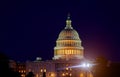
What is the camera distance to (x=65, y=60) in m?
160

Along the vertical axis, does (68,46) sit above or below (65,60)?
above

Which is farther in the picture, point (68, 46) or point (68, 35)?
point (68, 35)

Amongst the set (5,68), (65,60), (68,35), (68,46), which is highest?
(68,35)

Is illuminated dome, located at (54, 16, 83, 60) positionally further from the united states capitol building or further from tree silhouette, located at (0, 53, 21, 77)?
tree silhouette, located at (0, 53, 21, 77)

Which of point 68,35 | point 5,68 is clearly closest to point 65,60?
point 68,35

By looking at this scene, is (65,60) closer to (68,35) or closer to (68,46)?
(68,46)

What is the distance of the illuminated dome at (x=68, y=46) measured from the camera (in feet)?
549

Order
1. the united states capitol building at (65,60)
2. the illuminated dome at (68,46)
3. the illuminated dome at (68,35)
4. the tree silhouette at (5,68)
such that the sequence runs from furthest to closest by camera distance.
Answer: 1. the illuminated dome at (68,35)
2. the illuminated dome at (68,46)
3. the united states capitol building at (65,60)
4. the tree silhouette at (5,68)

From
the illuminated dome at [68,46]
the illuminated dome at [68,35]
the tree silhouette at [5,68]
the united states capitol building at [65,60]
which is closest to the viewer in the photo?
the tree silhouette at [5,68]

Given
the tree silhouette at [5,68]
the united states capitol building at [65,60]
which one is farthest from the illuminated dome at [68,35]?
the tree silhouette at [5,68]

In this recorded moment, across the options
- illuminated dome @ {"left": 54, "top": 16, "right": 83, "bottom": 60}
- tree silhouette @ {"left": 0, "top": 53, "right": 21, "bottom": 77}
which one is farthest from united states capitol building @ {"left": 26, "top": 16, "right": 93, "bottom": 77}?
tree silhouette @ {"left": 0, "top": 53, "right": 21, "bottom": 77}

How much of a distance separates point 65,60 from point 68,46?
311 inches

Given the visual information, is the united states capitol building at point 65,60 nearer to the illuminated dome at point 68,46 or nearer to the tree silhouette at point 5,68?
the illuminated dome at point 68,46

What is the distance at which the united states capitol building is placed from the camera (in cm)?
15762
